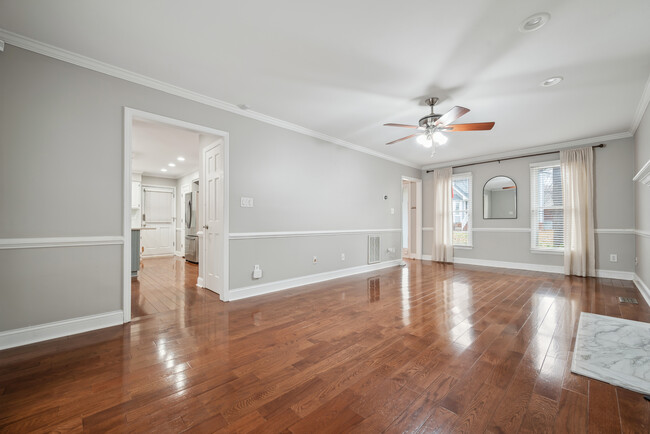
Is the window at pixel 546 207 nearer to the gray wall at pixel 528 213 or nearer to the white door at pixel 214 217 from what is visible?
the gray wall at pixel 528 213

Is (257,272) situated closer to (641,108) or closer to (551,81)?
(551,81)

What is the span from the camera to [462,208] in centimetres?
669

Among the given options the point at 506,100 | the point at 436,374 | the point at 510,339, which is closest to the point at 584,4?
the point at 506,100

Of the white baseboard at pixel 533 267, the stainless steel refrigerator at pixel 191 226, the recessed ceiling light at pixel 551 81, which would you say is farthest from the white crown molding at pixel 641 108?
the stainless steel refrigerator at pixel 191 226

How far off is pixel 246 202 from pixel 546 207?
5.97 m

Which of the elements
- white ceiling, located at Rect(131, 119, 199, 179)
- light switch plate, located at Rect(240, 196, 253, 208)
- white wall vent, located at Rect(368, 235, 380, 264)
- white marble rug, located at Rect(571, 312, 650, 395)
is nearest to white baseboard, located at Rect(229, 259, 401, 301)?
white wall vent, located at Rect(368, 235, 380, 264)

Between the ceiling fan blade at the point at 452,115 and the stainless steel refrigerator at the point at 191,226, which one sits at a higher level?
the ceiling fan blade at the point at 452,115

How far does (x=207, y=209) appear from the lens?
4.08m

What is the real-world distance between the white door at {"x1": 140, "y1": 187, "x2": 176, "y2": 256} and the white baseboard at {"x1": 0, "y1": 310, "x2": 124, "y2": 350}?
6.40m

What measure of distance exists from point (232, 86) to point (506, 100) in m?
3.39

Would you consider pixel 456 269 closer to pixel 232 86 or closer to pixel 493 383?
pixel 493 383

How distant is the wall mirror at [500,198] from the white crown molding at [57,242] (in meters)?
6.94

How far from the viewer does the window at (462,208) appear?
6.55 m

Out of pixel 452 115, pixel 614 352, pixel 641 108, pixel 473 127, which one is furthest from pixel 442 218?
pixel 614 352
